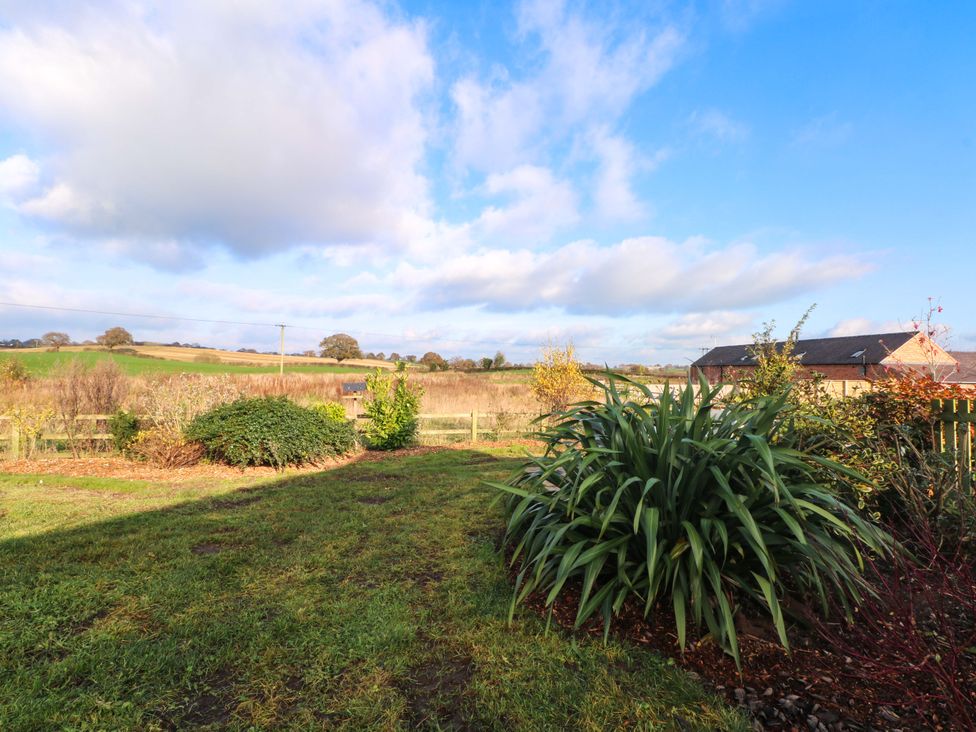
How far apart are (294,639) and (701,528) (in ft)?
8.09

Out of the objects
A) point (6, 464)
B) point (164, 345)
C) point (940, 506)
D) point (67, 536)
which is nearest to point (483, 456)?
point (67, 536)

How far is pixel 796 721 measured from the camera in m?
2.07

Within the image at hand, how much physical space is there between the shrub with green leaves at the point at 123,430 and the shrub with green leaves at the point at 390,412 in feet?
15.7

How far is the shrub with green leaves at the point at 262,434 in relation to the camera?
8586 mm

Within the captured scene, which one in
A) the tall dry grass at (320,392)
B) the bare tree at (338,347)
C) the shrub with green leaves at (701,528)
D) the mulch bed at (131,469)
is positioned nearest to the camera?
the shrub with green leaves at (701,528)

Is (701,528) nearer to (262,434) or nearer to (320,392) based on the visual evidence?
(262,434)

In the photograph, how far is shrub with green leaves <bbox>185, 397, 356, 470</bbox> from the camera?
8.59m

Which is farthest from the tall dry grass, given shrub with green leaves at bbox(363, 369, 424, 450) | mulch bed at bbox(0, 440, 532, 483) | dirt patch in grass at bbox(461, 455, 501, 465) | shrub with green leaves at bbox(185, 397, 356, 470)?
dirt patch in grass at bbox(461, 455, 501, 465)

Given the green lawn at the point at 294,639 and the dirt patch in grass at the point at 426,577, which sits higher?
the green lawn at the point at 294,639

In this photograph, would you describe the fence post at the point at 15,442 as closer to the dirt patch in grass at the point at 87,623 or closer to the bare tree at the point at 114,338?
the dirt patch in grass at the point at 87,623

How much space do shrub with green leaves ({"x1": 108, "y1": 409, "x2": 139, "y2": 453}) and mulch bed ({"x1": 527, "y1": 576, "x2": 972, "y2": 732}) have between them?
1043 centimetres

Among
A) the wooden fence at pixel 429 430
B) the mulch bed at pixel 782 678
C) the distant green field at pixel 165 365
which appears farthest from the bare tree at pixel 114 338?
the mulch bed at pixel 782 678

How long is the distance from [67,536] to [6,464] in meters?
6.73

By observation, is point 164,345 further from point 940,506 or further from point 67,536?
point 940,506
